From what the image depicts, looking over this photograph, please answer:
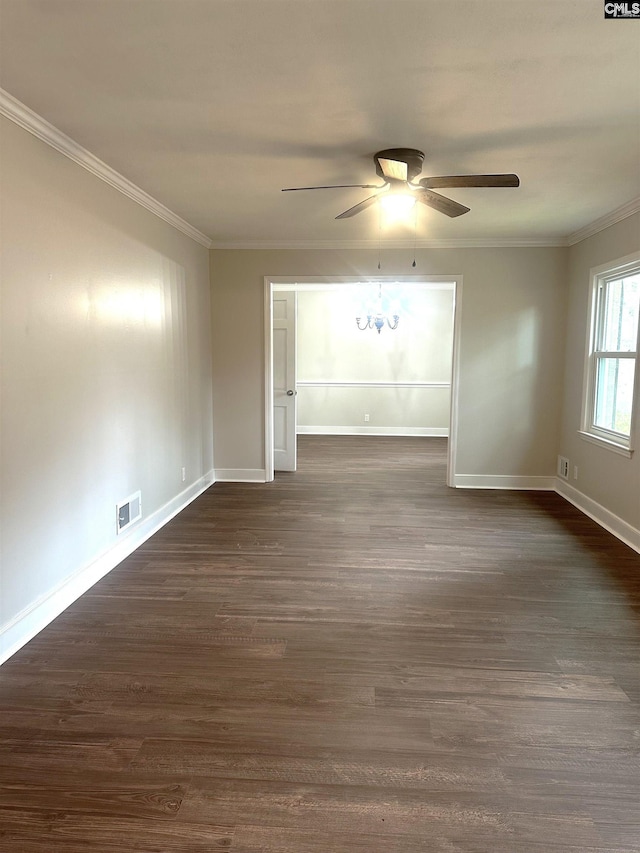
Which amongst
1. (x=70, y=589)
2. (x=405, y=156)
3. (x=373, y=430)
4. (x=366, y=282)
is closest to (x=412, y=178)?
(x=405, y=156)

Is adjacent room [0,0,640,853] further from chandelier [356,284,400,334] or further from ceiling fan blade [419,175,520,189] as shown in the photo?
chandelier [356,284,400,334]

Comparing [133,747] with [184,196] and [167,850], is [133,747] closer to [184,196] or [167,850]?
[167,850]

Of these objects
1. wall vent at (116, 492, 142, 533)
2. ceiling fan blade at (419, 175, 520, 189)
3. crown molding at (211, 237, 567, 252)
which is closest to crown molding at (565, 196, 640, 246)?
crown molding at (211, 237, 567, 252)

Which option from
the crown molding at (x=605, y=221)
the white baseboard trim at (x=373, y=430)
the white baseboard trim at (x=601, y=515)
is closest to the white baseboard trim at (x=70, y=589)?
the white baseboard trim at (x=601, y=515)

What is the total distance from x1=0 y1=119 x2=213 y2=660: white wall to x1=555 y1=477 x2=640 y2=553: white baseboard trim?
3.61m

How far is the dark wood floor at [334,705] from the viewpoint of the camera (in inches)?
61.4

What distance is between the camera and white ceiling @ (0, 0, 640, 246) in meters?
1.76

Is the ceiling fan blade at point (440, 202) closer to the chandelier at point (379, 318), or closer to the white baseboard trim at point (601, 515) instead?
the white baseboard trim at point (601, 515)

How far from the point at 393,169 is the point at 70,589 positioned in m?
2.89

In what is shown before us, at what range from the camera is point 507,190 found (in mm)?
3545

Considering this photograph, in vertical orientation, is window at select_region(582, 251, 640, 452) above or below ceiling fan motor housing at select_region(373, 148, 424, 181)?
below

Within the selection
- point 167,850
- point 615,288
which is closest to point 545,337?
point 615,288

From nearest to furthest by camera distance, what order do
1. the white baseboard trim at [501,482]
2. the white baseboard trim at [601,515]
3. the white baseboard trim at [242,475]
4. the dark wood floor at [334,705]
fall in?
the dark wood floor at [334,705]
the white baseboard trim at [601,515]
the white baseboard trim at [501,482]
the white baseboard trim at [242,475]

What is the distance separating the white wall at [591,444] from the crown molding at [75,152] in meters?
3.59
